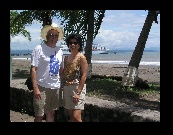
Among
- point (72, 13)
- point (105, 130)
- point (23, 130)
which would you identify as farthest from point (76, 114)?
point (72, 13)

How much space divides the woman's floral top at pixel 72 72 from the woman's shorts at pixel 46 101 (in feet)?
0.92

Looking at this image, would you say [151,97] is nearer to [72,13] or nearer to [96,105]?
[96,105]

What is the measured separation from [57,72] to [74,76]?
0.83 feet

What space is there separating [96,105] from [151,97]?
418 cm

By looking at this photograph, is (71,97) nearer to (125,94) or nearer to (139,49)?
(125,94)

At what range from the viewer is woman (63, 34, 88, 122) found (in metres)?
4.52

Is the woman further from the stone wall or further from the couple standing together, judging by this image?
the stone wall

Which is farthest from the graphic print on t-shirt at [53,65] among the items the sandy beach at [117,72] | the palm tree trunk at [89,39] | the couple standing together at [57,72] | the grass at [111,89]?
the sandy beach at [117,72]

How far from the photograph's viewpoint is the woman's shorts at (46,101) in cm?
463

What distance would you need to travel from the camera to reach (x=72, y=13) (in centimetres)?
1300

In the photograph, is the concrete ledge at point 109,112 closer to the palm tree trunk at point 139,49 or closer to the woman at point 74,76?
the woman at point 74,76

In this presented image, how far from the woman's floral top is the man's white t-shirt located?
0.12 meters

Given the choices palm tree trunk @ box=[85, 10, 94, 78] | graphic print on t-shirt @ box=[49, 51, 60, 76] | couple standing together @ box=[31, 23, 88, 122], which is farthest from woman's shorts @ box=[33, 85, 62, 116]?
palm tree trunk @ box=[85, 10, 94, 78]
